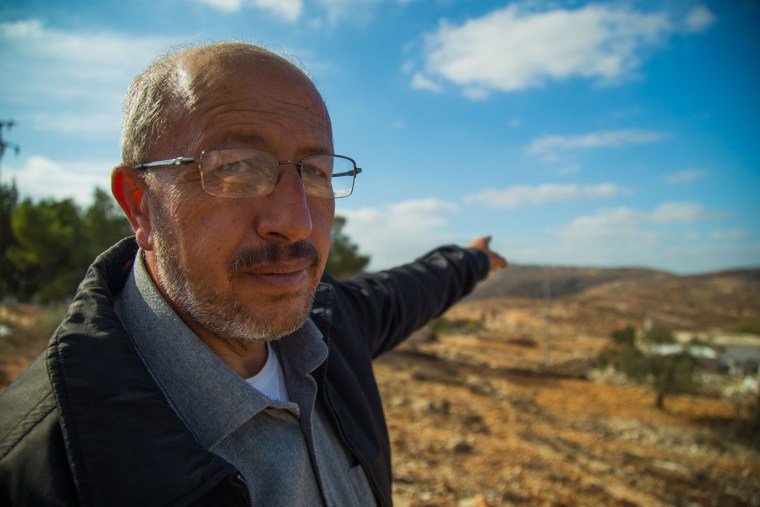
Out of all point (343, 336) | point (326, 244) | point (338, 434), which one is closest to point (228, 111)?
point (326, 244)

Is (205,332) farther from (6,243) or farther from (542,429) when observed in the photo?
(6,243)

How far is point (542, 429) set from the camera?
1200 centimetres

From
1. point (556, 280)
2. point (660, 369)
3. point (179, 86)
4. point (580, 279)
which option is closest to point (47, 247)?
point (179, 86)

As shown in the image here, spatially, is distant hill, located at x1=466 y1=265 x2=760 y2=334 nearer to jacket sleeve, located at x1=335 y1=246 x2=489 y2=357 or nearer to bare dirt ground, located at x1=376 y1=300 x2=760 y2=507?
bare dirt ground, located at x1=376 y1=300 x2=760 y2=507

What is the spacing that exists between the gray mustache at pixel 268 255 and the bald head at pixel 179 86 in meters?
0.38

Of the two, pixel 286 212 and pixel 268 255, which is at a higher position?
pixel 286 212

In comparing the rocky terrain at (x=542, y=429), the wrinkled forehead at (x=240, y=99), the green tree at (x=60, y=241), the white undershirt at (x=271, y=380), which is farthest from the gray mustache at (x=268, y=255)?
the green tree at (x=60, y=241)

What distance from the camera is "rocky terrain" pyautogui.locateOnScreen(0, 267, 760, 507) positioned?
21.0 ft

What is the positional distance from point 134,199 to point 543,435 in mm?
11783

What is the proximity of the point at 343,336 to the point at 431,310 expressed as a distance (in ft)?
2.97

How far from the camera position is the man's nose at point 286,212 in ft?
4.40

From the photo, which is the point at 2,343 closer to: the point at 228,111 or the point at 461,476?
the point at 461,476

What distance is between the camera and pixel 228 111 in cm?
137

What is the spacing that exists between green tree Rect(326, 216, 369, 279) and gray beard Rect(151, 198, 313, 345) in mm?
22891
